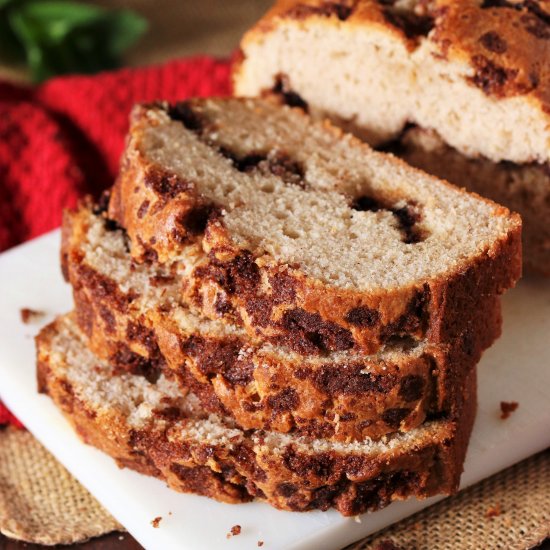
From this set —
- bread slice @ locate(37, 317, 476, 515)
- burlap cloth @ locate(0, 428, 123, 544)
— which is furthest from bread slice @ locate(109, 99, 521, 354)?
burlap cloth @ locate(0, 428, 123, 544)

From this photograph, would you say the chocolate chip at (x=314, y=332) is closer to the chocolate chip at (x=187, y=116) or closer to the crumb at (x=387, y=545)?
the crumb at (x=387, y=545)

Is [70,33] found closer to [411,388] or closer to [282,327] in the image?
[282,327]

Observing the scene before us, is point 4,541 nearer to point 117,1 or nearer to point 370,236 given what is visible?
point 370,236

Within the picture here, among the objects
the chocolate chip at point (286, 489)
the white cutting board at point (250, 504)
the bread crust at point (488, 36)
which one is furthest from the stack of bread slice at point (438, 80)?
the chocolate chip at point (286, 489)

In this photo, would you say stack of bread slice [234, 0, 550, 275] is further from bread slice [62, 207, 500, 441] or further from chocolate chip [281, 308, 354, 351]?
chocolate chip [281, 308, 354, 351]

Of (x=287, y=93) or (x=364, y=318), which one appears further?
(x=287, y=93)

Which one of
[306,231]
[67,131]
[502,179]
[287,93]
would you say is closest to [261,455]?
[306,231]
